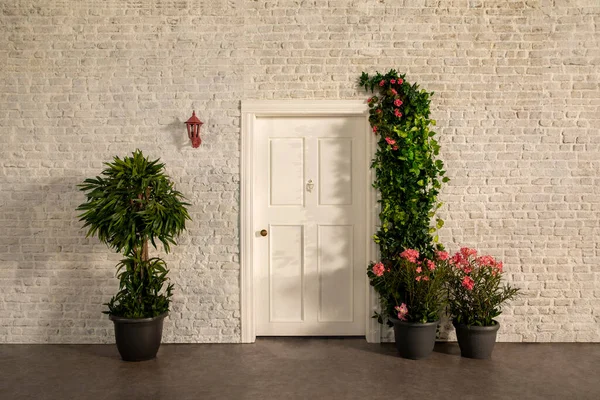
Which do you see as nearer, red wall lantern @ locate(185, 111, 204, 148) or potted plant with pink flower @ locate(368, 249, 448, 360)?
potted plant with pink flower @ locate(368, 249, 448, 360)

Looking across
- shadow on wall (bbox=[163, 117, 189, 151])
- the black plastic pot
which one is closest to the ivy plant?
shadow on wall (bbox=[163, 117, 189, 151])

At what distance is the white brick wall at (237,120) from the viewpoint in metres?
4.29

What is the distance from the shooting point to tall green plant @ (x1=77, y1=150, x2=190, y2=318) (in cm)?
371

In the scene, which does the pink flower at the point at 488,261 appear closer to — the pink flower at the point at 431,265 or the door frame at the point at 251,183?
the pink flower at the point at 431,265

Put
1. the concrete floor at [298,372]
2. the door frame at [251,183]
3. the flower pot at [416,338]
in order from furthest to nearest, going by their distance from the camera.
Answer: the door frame at [251,183] < the flower pot at [416,338] < the concrete floor at [298,372]

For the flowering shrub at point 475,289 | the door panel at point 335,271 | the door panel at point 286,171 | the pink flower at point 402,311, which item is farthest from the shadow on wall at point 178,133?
the flowering shrub at point 475,289

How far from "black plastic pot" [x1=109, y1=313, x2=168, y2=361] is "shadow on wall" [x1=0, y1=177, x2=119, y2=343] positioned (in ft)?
1.90

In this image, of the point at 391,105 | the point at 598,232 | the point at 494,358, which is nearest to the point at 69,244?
the point at 391,105

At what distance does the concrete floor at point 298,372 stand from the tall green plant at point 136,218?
51 cm

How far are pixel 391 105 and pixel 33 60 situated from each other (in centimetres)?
331

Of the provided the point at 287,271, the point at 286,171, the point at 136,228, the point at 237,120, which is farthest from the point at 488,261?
the point at 136,228

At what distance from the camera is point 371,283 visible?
419cm

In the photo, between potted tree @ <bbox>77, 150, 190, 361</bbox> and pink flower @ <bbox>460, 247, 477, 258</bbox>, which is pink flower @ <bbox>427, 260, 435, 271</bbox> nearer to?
pink flower @ <bbox>460, 247, 477, 258</bbox>

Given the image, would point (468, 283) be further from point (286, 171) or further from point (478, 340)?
point (286, 171)
